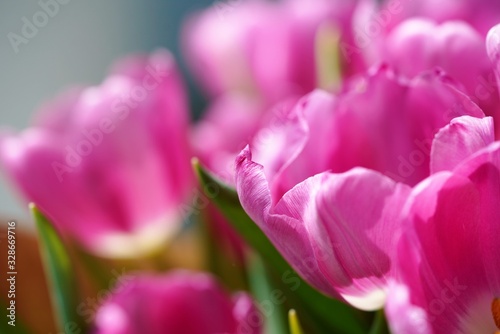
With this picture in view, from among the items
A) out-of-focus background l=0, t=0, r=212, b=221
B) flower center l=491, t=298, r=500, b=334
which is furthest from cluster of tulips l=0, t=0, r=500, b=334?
out-of-focus background l=0, t=0, r=212, b=221

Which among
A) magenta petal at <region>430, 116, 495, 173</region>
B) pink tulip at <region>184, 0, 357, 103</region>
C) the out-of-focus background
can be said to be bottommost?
the out-of-focus background

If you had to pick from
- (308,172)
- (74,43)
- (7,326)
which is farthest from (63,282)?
(74,43)

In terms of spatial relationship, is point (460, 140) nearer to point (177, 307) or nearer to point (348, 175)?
point (348, 175)

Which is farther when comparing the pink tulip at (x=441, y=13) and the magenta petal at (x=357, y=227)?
the pink tulip at (x=441, y=13)

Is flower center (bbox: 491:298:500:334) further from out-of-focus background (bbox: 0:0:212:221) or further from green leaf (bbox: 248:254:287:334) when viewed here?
out-of-focus background (bbox: 0:0:212:221)

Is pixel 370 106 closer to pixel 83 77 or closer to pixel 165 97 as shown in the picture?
pixel 165 97

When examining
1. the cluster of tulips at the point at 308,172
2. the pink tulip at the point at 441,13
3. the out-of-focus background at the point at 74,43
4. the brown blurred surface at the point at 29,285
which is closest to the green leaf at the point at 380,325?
the cluster of tulips at the point at 308,172

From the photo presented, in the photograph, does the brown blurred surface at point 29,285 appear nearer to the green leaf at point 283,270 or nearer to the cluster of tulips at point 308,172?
the cluster of tulips at point 308,172
